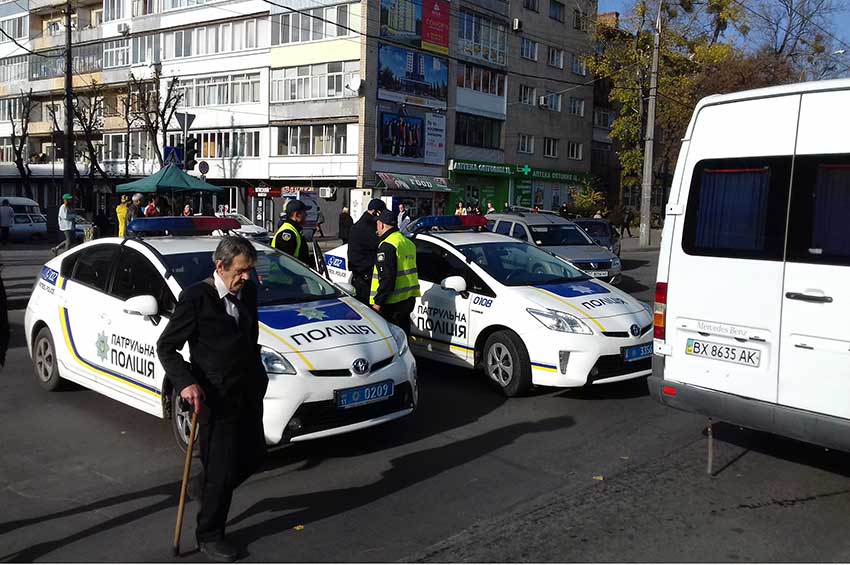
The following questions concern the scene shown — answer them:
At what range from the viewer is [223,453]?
417cm

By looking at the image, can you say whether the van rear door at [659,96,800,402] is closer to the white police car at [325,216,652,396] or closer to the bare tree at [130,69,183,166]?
the white police car at [325,216,652,396]

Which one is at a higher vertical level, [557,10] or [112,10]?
[557,10]

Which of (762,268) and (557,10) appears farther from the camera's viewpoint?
(557,10)

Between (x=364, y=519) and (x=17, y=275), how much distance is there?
1645 centimetres

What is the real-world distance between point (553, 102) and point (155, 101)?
78.6 ft

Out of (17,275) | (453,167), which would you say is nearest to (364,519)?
(17,275)

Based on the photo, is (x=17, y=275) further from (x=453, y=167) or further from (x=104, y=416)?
(x=453, y=167)

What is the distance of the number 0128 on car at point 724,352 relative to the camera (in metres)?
5.20

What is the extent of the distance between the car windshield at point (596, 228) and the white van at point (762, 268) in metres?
16.8

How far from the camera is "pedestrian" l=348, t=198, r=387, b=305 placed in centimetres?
895

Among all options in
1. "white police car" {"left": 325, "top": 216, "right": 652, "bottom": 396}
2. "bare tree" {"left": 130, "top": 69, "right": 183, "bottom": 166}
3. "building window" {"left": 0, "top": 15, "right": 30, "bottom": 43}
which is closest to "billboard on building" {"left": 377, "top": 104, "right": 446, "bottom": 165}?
"bare tree" {"left": 130, "top": 69, "right": 183, "bottom": 166}

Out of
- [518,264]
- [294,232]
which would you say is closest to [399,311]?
[518,264]

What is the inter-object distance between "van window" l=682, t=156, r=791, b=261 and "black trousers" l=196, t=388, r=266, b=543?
317 cm

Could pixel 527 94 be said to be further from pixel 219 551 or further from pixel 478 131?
pixel 219 551
